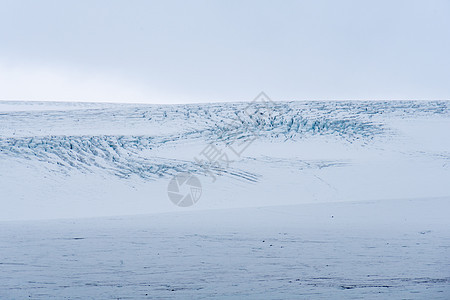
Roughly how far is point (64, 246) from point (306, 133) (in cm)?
798

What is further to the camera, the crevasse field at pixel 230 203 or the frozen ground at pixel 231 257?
the crevasse field at pixel 230 203

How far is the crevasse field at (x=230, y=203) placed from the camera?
400 cm

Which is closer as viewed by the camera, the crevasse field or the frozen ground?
the frozen ground

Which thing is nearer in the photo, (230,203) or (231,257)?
(231,257)

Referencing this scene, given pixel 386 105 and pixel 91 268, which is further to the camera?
pixel 386 105

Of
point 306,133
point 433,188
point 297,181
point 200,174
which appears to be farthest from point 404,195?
point 200,174

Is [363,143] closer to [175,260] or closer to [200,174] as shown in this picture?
[200,174]

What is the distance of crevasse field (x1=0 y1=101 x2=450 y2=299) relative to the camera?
4.00m

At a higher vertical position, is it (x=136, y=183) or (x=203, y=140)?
(x=203, y=140)

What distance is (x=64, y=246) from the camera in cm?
551

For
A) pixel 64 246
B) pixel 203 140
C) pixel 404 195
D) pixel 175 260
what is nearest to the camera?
pixel 175 260

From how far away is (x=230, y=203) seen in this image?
950 cm

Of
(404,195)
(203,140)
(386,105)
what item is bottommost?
(404,195)

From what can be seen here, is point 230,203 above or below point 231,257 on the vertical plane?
below
